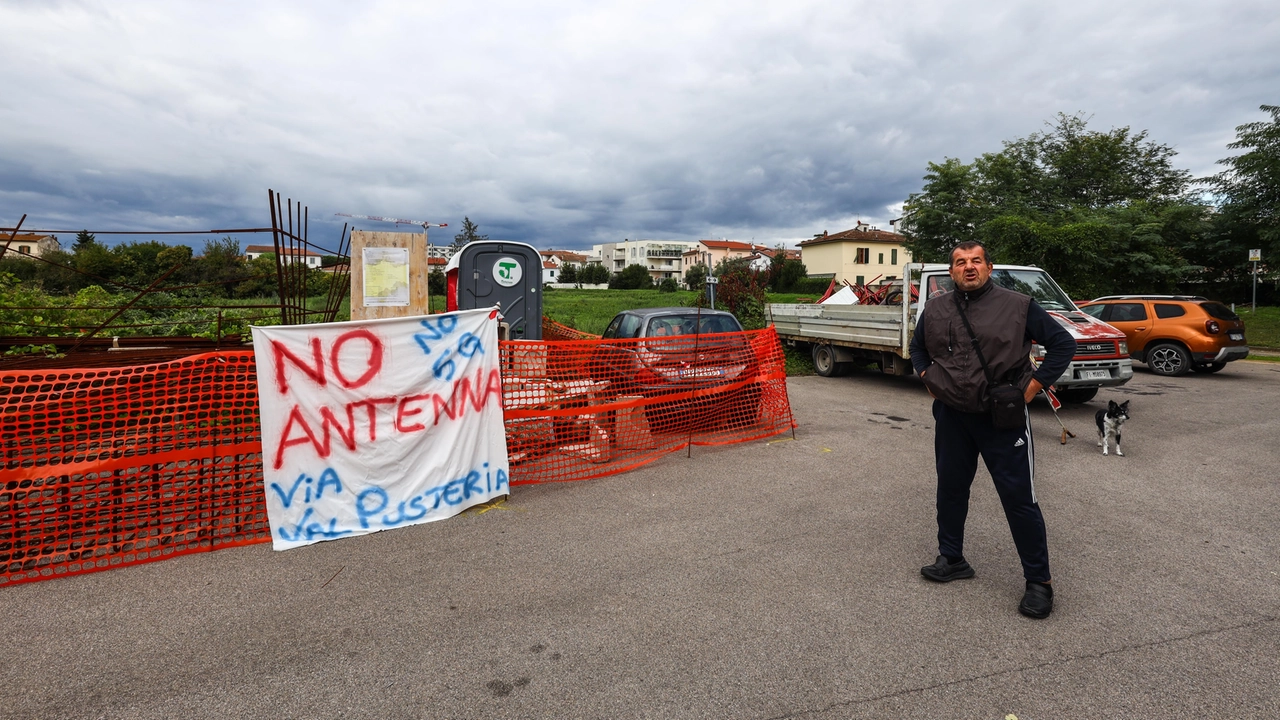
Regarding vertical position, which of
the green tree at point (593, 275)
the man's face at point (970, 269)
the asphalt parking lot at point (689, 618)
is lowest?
the asphalt parking lot at point (689, 618)

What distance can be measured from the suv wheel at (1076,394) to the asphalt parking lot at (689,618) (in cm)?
443

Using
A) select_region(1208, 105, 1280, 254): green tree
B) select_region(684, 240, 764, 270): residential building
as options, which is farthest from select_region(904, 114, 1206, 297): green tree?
select_region(684, 240, 764, 270): residential building

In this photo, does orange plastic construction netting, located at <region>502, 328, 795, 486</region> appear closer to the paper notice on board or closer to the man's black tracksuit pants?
the paper notice on board

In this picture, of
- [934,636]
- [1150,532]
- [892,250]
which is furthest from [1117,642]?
[892,250]

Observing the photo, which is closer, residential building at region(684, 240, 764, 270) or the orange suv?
the orange suv

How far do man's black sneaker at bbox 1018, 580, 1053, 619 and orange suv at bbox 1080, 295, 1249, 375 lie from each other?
40.9 feet

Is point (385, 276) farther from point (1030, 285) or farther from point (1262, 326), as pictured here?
point (1262, 326)

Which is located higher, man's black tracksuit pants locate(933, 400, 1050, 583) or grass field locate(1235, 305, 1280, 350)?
grass field locate(1235, 305, 1280, 350)

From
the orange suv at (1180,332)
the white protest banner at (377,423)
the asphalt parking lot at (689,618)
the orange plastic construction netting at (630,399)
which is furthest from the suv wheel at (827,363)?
the white protest banner at (377,423)

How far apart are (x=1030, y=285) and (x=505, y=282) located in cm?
779

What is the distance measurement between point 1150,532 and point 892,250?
71155 mm

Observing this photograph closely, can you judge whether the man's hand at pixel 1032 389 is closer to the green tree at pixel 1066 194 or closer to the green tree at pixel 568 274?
the green tree at pixel 1066 194

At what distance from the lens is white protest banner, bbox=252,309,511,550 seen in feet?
13.8

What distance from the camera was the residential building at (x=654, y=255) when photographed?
125562 millimetres
